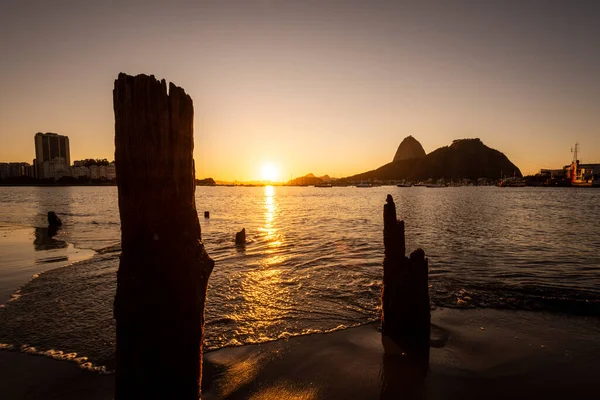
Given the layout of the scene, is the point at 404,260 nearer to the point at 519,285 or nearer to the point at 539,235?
the point at 519,285

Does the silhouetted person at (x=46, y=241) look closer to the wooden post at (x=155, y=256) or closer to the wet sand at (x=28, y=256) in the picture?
the wet sand at (x=28, y=256)

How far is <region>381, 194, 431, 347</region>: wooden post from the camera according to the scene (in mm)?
8484

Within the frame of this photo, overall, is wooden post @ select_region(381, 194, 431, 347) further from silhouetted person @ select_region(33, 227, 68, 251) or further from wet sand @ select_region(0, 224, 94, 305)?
silhouetted person @ select_region(33, 227, 68, 251)

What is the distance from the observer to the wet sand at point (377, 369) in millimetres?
6656

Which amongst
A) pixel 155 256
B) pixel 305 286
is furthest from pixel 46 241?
pixel 155 256

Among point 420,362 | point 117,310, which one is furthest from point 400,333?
point 117,310

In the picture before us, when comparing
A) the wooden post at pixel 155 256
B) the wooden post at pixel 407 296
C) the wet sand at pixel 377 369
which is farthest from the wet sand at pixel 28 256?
the wooden post at pixel 407 296

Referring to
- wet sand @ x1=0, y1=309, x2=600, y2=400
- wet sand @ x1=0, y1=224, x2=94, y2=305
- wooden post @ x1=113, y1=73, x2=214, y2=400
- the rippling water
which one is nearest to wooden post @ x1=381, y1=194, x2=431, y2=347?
wet sand @ x1=0, y1=309, x2=600, y2=400

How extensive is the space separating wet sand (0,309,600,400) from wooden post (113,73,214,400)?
272 cm

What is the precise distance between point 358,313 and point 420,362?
3.42 metres

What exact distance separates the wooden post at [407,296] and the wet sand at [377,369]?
513 millimetres

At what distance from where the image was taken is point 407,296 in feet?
27.9

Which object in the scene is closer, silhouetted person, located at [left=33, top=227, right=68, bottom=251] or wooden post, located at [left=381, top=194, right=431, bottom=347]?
wooden post, located at [left=381, top=194, right=431, bottom=347]

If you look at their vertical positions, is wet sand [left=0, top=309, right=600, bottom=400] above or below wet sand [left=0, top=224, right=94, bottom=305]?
below
